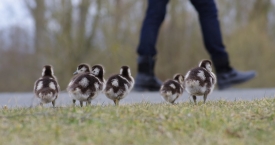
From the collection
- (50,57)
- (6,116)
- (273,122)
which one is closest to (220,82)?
(273,122)

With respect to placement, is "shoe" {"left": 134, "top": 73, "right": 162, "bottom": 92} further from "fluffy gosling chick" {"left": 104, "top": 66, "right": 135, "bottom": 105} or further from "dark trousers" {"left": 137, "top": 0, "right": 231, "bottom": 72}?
"fluffy gosling chick" {"left": 104, "top": 66, "right": 135, "bottom": 105}

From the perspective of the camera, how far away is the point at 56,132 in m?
3.55

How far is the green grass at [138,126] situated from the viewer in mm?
3387

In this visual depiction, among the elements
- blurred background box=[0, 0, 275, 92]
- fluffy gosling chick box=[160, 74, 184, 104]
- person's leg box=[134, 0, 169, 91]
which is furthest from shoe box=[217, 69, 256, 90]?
blurred background box=[0, 0, 275, 92]

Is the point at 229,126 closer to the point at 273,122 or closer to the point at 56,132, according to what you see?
the point at 273,122

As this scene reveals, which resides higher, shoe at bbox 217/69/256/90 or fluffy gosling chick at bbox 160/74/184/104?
shoe at bbox 217/69/256/90

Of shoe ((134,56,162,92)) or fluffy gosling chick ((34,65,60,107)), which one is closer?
fluffy gosling chick ((34,65,60,107))

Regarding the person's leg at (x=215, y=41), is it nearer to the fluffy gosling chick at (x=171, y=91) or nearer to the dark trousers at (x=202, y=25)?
the dark trousers at (x=202, y=25)

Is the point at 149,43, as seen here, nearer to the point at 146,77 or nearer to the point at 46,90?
the point at 146,77

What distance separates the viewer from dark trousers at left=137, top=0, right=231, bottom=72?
795 centimetres

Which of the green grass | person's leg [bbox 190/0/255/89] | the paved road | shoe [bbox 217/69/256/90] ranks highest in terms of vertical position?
person's leg [bbox 190/0/255/89]

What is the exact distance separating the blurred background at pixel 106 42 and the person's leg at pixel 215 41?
24.5 ft

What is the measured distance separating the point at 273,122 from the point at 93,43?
1385cm

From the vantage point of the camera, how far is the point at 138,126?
377cm
